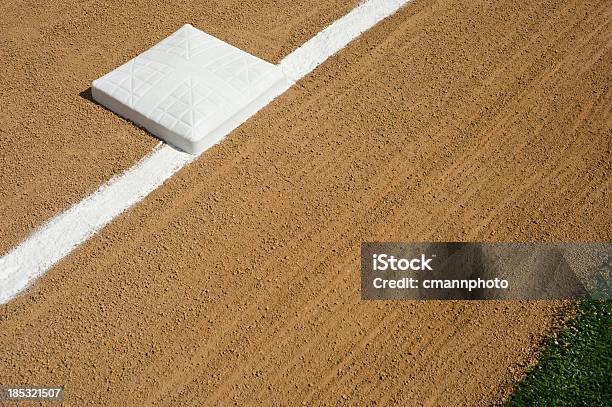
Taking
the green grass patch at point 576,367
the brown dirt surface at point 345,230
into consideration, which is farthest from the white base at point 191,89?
the green grass patch at point 576,367

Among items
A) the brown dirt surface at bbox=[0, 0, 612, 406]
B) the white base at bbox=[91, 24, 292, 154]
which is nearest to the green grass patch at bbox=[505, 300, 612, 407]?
the brown dirt surface at bbox=[0, 0, 612, 406]

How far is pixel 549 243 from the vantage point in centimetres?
743

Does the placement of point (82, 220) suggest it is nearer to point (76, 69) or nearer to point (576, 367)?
point (76, 69)

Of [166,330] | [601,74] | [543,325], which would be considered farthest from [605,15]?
[166,330]

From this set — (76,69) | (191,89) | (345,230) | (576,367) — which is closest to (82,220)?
(191,89)

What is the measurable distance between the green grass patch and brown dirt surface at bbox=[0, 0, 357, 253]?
15.1ft

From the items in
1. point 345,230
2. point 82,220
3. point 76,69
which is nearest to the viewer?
point 345,230

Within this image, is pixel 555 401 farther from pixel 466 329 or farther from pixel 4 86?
pixel 4 86

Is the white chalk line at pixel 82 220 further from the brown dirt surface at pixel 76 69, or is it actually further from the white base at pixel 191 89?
the white base at pixel 191 89

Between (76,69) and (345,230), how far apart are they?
408 cm

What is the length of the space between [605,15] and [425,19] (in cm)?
231

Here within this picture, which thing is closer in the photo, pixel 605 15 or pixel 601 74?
pixel 601 74

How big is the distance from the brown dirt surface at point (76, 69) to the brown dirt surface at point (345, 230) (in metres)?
0.46

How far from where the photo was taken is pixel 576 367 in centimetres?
670
